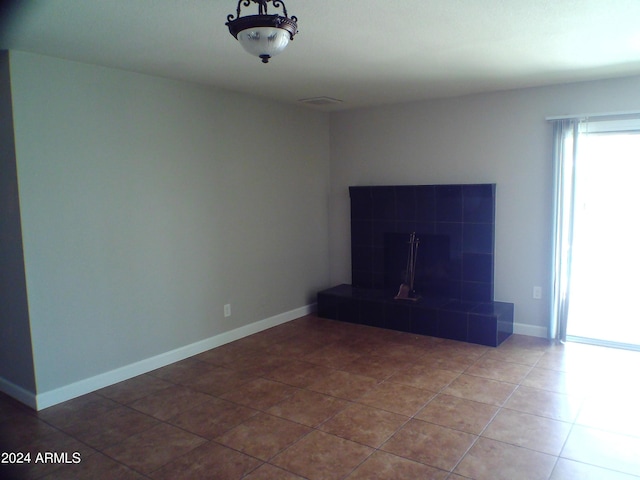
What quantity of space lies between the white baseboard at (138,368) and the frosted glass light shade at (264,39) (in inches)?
107

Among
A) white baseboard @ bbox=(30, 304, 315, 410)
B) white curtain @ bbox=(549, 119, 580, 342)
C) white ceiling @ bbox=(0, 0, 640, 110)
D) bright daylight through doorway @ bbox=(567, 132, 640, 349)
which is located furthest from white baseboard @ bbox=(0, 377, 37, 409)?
bright daylight through doorway @ bbox=(567, 132, 640, 349)

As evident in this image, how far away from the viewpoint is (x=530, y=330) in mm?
4547

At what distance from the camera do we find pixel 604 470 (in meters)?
2.34

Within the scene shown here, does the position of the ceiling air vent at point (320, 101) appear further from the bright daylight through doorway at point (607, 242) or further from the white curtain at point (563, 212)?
the bright daylight through doorway at point (607, 242)

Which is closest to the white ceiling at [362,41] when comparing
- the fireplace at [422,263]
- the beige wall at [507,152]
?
the beige wall at [507,152]

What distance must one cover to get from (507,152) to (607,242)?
3.91 feet

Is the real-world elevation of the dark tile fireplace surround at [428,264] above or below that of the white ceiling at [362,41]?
below

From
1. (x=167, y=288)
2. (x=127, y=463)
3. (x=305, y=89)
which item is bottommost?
(x=127, y=463)

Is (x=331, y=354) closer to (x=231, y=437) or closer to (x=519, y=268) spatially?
(x=231, y=437)

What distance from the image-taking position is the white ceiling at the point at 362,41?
7.66ft

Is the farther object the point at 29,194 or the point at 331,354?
the point at 331,354

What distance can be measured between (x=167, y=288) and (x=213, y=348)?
76 cm

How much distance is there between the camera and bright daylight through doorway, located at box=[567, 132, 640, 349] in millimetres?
4082

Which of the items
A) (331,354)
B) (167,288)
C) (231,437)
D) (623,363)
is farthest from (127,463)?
(623,363)
